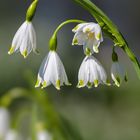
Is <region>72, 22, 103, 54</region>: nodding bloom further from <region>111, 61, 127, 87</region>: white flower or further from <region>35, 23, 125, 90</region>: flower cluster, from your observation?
<region>111, 61, 127, 87</region>: white flower

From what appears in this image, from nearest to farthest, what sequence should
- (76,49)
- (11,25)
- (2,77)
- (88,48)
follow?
(88,48) → (2,77) → (76,49) → (11,25)

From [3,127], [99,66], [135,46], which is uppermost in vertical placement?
[99,66]

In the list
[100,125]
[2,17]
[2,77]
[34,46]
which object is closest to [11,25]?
[2,17]

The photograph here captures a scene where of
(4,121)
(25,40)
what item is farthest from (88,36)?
(4,121)

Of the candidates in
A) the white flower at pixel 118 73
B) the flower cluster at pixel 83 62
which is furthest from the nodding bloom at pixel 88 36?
the white flower at pixel 118 73

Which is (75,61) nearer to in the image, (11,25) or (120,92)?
(120,92)

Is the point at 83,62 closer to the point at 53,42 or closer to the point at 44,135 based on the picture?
the point at 53,42
